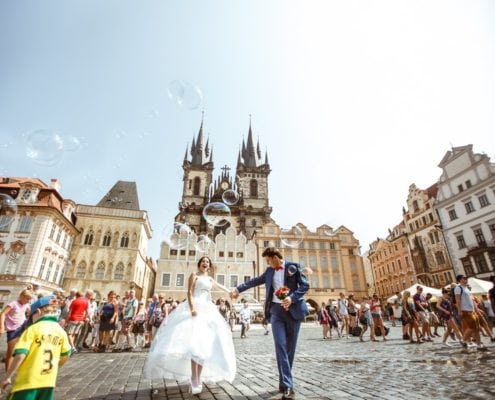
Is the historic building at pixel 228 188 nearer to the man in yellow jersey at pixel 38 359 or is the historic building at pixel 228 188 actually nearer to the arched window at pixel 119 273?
the arched window at pixel 119 273

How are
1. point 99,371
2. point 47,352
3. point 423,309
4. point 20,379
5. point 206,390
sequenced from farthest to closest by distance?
point 423,309 → point 99,371 → point 206,390 → point 47,352 → point 20,379

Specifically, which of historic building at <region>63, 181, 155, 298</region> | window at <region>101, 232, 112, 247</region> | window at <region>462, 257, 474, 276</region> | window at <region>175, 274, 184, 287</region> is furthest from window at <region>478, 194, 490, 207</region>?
window at <region>101, 232, 112, 247</region>

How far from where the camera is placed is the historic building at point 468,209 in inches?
1083

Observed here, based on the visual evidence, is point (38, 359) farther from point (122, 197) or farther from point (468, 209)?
point (122, 197)

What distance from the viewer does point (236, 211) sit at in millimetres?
55562

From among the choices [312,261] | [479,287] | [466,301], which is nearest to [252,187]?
[312,261]

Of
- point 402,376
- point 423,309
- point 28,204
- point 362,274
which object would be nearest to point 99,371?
point 402,376

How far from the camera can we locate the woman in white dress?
3633 mm

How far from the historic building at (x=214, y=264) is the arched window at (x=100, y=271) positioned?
6445mm

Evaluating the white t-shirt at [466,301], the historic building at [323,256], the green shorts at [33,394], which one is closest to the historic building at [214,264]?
the historic building at [323,256]

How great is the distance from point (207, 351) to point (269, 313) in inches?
39.8

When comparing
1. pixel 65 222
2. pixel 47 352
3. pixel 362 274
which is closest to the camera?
pixel 47 352

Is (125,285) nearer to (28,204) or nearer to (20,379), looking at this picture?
(28,204)

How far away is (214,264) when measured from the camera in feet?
126
